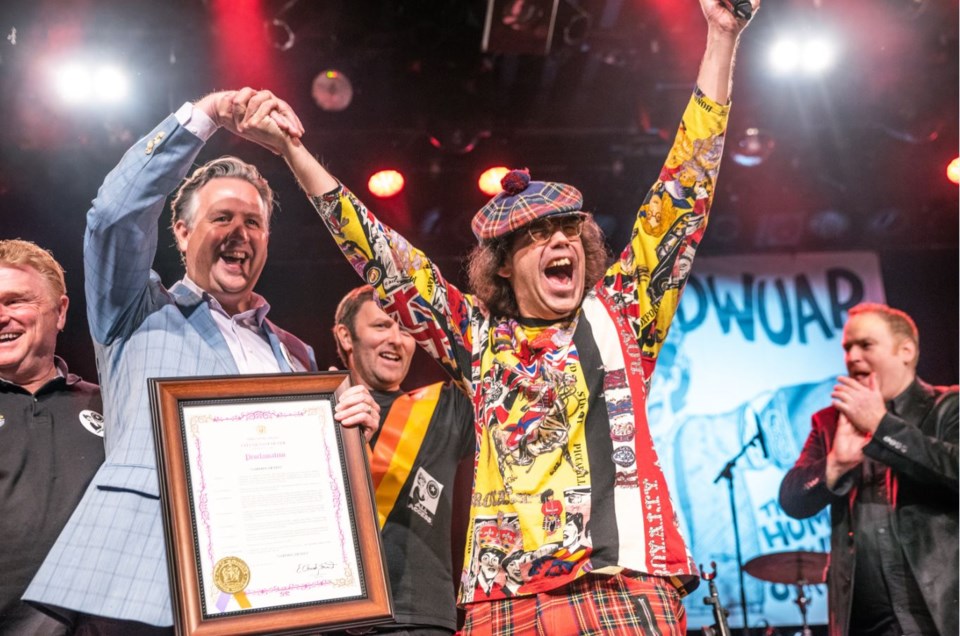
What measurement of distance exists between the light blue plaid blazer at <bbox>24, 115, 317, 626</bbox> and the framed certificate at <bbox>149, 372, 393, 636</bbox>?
6.2 inches

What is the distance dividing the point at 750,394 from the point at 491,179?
2.61 m

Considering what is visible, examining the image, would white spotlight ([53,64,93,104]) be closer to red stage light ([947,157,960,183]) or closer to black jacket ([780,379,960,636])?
black jacket ([780,379,960,636])

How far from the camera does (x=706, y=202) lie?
2582 millimetres

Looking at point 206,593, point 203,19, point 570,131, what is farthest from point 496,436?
point 570,131

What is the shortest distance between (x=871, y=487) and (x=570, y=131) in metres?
3.57

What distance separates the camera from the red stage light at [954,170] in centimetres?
715

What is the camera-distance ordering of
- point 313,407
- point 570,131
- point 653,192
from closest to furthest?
point 313,407 < point 653,192 < point 570,131

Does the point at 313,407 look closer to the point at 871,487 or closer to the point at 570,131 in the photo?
the point at 871,487

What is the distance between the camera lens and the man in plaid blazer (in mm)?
2215

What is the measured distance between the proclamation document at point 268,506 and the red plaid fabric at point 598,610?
0.38 meters

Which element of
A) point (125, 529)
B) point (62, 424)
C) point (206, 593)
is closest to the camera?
point (206, 593)

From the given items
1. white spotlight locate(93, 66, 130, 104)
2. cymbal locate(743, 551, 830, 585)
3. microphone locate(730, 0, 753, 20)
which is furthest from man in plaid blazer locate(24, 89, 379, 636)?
cymbal locate(743, 551, 830, 585)

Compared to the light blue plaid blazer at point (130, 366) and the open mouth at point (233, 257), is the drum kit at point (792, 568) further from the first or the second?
the light blue plaid blazer at point (130, 366)

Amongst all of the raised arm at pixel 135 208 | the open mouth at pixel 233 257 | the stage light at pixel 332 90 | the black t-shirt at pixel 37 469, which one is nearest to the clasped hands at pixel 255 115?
the raised arm at pixel 135 208
